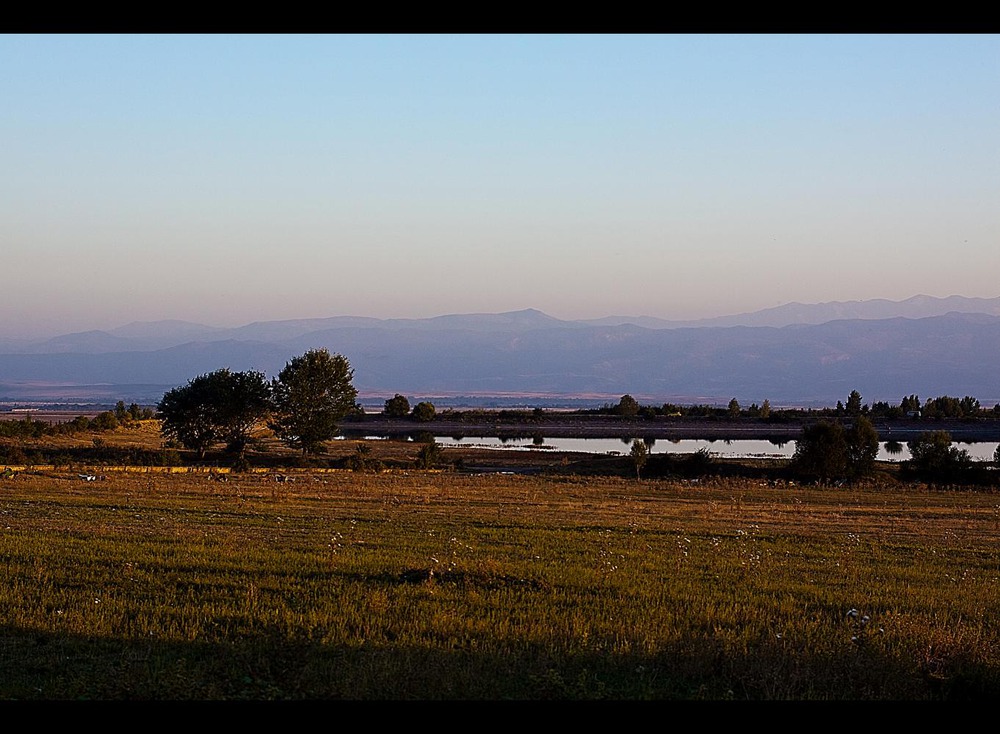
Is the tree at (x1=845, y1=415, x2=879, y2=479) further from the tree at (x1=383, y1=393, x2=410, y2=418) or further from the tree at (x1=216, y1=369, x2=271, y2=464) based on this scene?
the tree at (x1=383, y1=393, x2=410, y2=418)

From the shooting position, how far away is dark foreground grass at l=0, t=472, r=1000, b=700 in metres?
7.99

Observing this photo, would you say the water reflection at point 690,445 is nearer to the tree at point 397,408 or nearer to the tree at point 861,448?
the tree at point 861,448

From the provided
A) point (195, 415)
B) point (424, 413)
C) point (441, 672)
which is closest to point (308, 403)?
point (195, 415)

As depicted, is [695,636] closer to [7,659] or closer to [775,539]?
[7,659]

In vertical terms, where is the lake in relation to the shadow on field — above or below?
below

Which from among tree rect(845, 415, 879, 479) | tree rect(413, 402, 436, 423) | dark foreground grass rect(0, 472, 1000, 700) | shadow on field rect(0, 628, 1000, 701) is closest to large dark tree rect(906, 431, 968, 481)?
tree rect(845, 415, 879, 479)

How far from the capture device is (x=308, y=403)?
65.1 meters

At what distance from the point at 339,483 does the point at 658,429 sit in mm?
89486

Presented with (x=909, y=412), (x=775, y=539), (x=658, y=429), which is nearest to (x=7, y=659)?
(x=775, y=539)

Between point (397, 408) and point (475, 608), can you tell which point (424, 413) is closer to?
point (397, 408)

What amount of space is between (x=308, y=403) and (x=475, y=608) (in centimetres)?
5550

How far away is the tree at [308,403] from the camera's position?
212ft

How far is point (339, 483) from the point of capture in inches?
1596

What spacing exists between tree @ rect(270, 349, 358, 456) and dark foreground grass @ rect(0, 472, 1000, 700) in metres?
40.1
